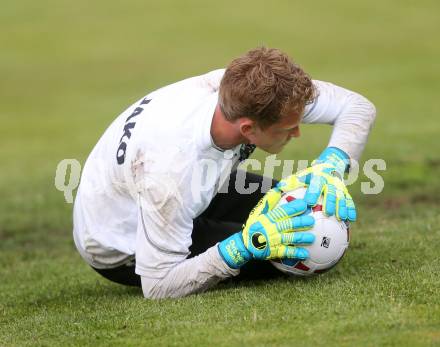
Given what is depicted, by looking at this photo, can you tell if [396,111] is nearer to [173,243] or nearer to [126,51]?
[126,51]

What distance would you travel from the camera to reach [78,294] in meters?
6.76

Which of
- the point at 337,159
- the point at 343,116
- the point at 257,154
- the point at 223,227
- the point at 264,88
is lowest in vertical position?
the point at 257,154

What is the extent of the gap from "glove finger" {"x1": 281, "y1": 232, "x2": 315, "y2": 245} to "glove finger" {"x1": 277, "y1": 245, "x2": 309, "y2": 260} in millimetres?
36

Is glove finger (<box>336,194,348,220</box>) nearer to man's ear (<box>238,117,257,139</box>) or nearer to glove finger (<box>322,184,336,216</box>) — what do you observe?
glove finger (<box>322,184,336,216</box>)

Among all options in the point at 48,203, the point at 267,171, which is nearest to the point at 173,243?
the point at 267,171

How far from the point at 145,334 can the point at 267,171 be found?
10.2 feet

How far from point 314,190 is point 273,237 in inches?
16.2

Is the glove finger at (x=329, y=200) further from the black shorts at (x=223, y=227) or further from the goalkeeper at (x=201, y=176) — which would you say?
the black shorts at (x=223, y=227)

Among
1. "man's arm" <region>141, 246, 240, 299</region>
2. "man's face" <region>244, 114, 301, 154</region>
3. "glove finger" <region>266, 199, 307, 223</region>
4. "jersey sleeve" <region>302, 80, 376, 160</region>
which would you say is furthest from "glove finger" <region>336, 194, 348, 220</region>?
"man's arm" <region>141, 246, 240, 299</region>

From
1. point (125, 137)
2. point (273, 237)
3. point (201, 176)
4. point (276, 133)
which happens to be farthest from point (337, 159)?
point (125, 137)

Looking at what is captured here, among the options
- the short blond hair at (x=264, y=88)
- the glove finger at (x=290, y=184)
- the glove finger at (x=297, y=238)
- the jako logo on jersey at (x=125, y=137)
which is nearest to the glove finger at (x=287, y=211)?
the glove finger at (x=297, y=238)

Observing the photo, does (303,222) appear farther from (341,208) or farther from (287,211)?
(341,208)

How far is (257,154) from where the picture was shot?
50.1 feet

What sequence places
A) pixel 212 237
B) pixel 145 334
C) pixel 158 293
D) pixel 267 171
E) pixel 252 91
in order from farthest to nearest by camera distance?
pixel 267 171 < pixel 212 237 < pixel 158 293 < pixel 252 91 < pixel 145 334
